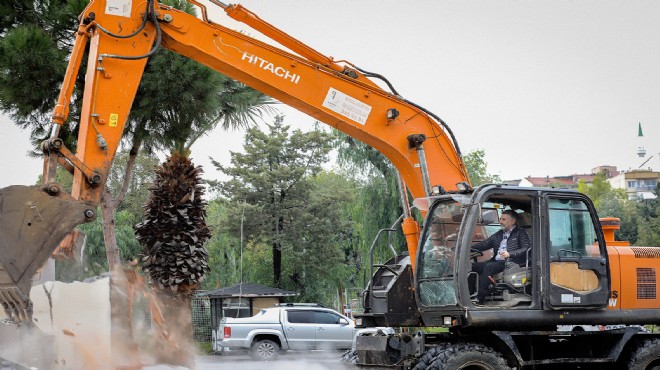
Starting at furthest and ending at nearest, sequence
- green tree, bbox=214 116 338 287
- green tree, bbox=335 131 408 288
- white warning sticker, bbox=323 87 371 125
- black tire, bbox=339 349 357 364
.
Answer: green tree, bbox=214 116 338 287 < green tree, bbox=335 131 408 288 < white warning sticker, bbox=323 87 371 125 < black tire, bbox=339 349 357 364

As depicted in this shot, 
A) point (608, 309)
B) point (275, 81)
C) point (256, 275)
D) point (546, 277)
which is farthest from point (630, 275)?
point (256, 275)

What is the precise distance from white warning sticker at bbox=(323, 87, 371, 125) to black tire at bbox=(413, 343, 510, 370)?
335cm

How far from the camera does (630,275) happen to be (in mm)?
10703

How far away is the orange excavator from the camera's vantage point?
370 inches

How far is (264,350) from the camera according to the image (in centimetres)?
2544

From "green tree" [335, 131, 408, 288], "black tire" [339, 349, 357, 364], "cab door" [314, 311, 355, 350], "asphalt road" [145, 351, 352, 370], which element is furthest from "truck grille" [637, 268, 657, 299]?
Answer: "green tree" [335, 131, 408, 288]

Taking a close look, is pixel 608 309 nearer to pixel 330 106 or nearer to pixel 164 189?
pixel 330 106

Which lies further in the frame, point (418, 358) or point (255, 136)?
point (255, 136)

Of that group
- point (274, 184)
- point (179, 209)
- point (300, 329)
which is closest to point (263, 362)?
A: point (300, 329)

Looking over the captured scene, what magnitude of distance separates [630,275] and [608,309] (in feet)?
1.89

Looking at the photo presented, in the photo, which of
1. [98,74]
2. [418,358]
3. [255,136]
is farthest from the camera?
[255,136]

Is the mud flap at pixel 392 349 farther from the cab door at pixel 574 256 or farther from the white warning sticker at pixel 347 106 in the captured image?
A: the white warning sticker at pixel 347 106

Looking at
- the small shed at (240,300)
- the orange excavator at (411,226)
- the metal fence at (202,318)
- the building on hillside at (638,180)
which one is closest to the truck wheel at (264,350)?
the small shed at (240,300)

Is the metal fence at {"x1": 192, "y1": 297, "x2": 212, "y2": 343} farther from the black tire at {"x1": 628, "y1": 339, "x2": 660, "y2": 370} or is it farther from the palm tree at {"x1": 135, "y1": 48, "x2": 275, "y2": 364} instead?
the black tire at {"x1": 628, "y1": 339, "x2": 660, "y2": 370}
